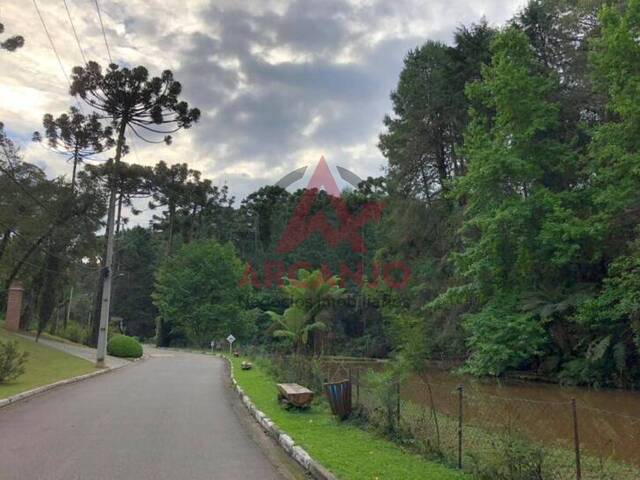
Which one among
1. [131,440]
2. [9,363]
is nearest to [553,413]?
[131,440]

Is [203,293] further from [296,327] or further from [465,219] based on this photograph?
[465,219]

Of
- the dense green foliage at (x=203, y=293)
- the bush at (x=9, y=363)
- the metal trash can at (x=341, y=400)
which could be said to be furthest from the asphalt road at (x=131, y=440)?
the dense green foliage at (x=203, y=293)

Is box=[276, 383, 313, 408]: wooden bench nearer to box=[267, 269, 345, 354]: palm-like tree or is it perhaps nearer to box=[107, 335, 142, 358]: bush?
box=[267, 269, 345, 354]: palm-like tree

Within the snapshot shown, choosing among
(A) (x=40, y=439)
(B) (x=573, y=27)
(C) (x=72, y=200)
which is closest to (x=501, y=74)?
(B) (x=573, y=27)

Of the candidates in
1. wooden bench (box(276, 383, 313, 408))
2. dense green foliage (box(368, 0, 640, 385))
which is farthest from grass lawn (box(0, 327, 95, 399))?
dense green foliage (box(368, 0, 640, 385))

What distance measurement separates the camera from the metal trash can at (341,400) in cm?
1015

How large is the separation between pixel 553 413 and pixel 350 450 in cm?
805

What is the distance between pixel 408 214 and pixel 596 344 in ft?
52.5

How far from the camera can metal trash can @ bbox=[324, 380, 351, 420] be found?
10148mm

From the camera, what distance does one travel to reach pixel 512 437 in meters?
5.59

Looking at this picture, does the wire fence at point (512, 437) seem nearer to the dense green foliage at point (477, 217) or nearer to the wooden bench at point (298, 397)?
the wooden bench at point (298, 397)

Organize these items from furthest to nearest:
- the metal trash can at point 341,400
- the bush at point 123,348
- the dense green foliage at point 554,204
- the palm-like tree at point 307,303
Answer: the palm-like tree at point 307,303 → the bush at point 123,348 → the dense green foliage at point 554,204 → the metal trash can at point 341,400

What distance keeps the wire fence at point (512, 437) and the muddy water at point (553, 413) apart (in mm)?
25

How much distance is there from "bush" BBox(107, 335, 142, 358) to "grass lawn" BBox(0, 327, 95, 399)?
4.57 m
